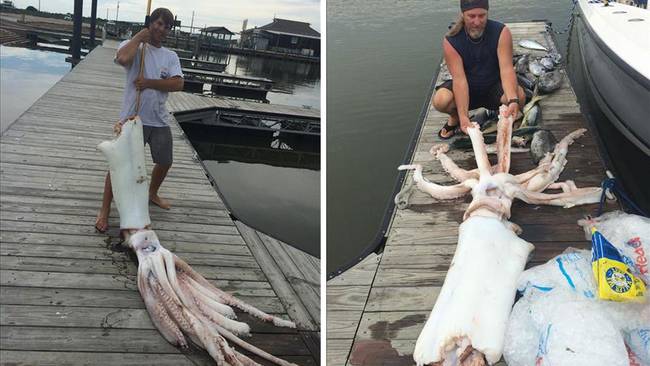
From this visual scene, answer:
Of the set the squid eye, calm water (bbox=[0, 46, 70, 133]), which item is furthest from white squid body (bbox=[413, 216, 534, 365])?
calm water (bbox=[0, 46, 70, 133])

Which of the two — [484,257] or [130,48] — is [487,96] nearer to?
[484,257]

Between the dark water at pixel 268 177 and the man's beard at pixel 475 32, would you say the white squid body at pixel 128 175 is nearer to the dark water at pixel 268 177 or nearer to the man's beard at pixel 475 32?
the man's beard at pixel 475 32

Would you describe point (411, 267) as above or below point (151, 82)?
below

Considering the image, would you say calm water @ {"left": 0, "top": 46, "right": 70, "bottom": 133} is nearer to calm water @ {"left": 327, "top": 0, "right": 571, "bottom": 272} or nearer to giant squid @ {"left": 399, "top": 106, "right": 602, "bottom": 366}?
calm water @ {"left": 327, "top": 0, "right": 571, "bottom": 272}

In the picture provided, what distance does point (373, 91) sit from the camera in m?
8.98

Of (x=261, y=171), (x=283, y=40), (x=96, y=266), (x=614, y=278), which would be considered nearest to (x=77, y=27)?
(x=261, y=171)

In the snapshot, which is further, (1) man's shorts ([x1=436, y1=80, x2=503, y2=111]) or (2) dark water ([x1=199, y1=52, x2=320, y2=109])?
(2) dark water ([x1=199, y1=52, x2=320, y2=109])

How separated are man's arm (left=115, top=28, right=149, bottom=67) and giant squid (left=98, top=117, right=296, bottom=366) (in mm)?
412

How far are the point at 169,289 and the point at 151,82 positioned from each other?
4.96ft

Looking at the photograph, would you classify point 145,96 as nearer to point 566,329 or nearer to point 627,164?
point 566,329

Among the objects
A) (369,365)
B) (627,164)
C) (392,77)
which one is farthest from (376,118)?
(369,365)

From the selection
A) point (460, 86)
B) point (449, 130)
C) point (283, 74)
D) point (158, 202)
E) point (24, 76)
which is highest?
point (460, 86)

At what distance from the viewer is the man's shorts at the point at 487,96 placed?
4926 millimetres

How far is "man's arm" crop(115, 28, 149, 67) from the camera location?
3.59 metres
